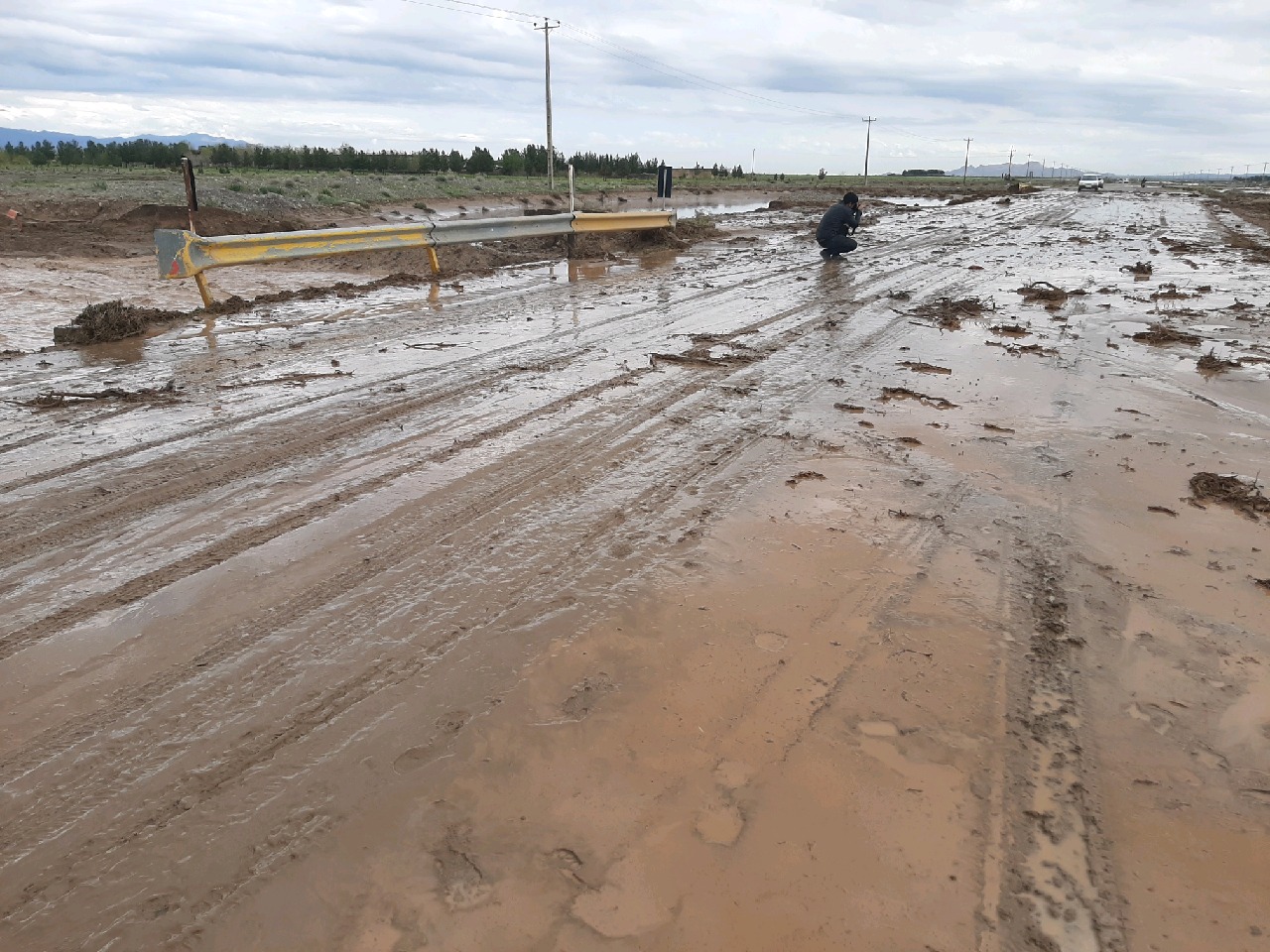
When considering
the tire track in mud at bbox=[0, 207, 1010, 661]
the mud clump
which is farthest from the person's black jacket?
the mud clump

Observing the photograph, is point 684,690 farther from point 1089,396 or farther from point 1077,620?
point 1089,396

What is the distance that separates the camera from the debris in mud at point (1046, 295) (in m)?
12.0

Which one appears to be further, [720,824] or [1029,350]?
[1029,350]

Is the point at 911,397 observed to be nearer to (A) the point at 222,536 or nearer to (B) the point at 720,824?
(B) the point at 720,824

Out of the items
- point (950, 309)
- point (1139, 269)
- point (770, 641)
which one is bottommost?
point (770, 641)

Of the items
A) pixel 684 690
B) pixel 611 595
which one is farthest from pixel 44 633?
pixel 684 690

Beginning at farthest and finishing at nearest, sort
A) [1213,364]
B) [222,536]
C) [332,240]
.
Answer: [332,240]
[1213,364]
[222,536]

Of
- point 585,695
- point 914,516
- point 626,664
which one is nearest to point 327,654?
point 585,695

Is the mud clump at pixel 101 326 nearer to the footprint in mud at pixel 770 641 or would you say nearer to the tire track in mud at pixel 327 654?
the tire track in mud at pixel 327 654

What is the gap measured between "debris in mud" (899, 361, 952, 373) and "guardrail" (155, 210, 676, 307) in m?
8.07

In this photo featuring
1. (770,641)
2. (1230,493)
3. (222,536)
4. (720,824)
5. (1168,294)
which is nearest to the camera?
(720,824)

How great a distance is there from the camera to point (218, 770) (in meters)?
2.86

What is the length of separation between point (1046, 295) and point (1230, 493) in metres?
8.17

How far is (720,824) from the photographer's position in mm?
2697
